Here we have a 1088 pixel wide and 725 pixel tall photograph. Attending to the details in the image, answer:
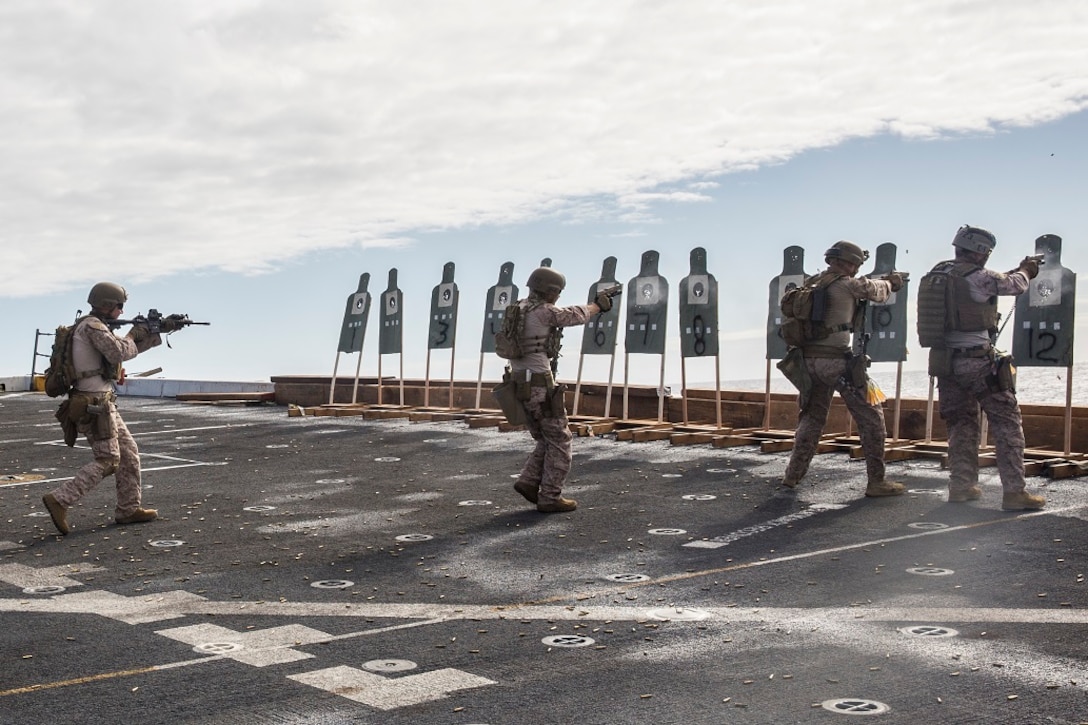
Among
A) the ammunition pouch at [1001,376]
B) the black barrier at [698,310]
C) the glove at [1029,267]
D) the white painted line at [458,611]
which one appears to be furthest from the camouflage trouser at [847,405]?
the black barrier at [698,310]

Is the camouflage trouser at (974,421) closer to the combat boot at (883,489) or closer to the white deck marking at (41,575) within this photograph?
the combat boot at (883,489)

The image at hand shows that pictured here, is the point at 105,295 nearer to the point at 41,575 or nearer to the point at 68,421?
the point at 68,421

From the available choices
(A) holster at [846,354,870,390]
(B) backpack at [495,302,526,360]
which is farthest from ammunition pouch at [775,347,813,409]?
(B) backpack at [495,302,526,360]

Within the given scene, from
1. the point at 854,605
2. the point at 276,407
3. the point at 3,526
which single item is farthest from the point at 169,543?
the point at 276,407

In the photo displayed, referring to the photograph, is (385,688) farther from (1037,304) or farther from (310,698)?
(1037,304)

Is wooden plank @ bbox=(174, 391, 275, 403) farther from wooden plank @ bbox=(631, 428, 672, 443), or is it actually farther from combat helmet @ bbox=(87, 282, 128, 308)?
combat helmet @ bbox=(87, 282, 128, 308)

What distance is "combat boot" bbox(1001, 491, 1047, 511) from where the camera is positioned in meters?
10.2

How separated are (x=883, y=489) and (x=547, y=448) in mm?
3161

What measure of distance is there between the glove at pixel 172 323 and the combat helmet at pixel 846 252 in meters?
6.15

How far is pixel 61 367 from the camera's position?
10.5 m

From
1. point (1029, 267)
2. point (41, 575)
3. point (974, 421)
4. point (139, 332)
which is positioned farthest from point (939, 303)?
point (41, 575)

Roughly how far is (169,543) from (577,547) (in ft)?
11.0

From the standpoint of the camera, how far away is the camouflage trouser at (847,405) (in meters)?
11.1

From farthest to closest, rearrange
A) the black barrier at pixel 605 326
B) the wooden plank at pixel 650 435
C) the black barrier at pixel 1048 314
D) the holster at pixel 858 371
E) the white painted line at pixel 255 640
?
the black barrier at pixel 605 326 < the wooden plank at pixel 650 435 < the black barrier at pixel 1048 314 < the holster at pixel 858 371 < the white painted line at pixel 255 640
